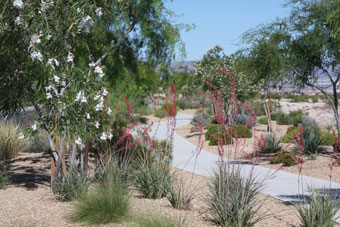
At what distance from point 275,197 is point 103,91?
4014 mm

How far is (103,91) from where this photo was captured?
588 cm

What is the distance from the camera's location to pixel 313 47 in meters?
12.6

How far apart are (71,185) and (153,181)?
145 centimetres

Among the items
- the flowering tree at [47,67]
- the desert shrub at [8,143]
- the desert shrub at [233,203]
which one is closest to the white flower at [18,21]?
the flowering tree at [47,67]

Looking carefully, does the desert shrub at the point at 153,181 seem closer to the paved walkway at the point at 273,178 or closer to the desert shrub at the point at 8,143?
the paved walkway at the point at 273,178

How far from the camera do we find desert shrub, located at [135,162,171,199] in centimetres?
724

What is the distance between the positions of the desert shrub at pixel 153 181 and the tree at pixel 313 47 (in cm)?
715

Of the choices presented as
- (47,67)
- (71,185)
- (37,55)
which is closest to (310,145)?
(71,185)

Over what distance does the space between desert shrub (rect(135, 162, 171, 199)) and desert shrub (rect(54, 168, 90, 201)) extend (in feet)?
3.16

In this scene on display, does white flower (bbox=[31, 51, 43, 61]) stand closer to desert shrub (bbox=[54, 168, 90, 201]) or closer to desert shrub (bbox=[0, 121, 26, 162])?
desert shrub (bbox=[54, 168, 90, 201])

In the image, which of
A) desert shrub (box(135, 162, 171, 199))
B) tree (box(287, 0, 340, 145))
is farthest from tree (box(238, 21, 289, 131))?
desert shrub (box(135, 162, 171, 199))

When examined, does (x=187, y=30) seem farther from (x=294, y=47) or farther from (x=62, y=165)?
(x=294, y=47)

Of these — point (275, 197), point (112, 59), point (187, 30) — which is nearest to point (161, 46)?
point (187, 30)

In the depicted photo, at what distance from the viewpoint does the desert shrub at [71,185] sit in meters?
7.31
